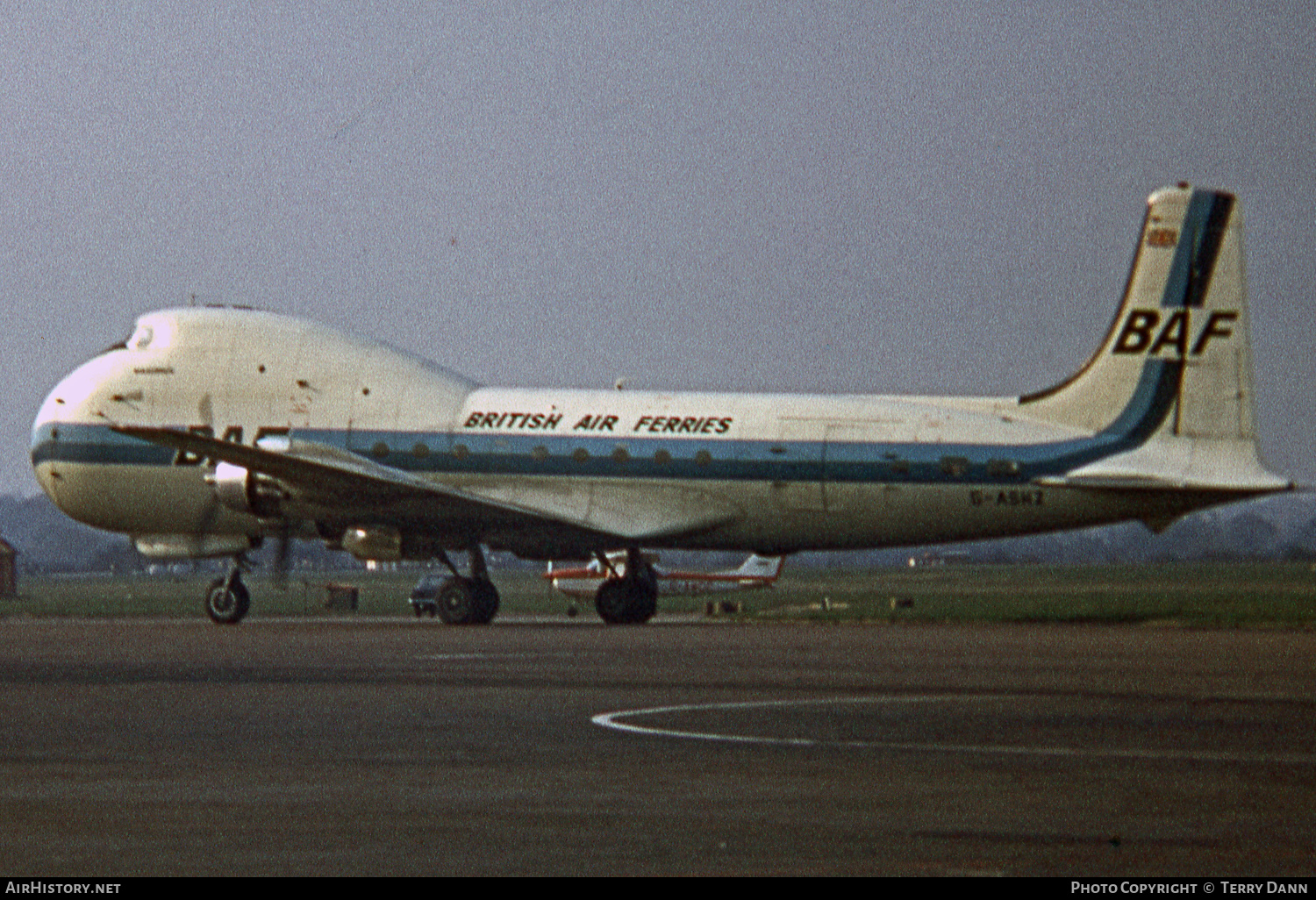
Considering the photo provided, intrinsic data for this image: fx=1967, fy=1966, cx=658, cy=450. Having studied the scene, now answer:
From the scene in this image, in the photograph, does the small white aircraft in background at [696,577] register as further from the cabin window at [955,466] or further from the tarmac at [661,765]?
the tarmac at [661,765]

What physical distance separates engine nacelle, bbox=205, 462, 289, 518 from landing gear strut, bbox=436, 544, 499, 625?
170 inches

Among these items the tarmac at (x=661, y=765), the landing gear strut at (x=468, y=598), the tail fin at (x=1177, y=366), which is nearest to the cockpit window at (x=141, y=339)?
the landing gear strut at (x=468, y=598)

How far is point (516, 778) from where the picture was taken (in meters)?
15.2

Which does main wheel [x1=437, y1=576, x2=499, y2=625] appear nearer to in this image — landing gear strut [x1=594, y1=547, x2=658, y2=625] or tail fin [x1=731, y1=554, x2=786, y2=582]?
landing gear strut [x1=594, y1=547, x2=658, y2=625]

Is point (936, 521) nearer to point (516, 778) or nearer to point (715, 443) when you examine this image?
point (715, 443)

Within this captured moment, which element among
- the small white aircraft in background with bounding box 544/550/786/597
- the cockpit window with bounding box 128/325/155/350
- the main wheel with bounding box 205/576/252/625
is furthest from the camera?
the small white aircraft in background with bounding box 544/550/786/597

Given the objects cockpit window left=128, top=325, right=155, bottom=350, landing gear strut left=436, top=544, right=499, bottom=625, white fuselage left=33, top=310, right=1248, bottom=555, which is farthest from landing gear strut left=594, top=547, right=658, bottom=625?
cockpit window left=128, top=325, right=155, bottom=350

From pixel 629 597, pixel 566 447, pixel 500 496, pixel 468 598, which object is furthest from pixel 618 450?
pixel 468 598

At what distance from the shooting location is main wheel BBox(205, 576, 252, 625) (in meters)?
49.0

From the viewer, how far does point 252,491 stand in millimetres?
46156

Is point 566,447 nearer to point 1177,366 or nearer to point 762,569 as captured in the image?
point 1177,366

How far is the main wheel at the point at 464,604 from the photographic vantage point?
156ft

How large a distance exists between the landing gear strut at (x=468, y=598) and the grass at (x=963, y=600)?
779cm

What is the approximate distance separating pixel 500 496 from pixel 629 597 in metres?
4.18
